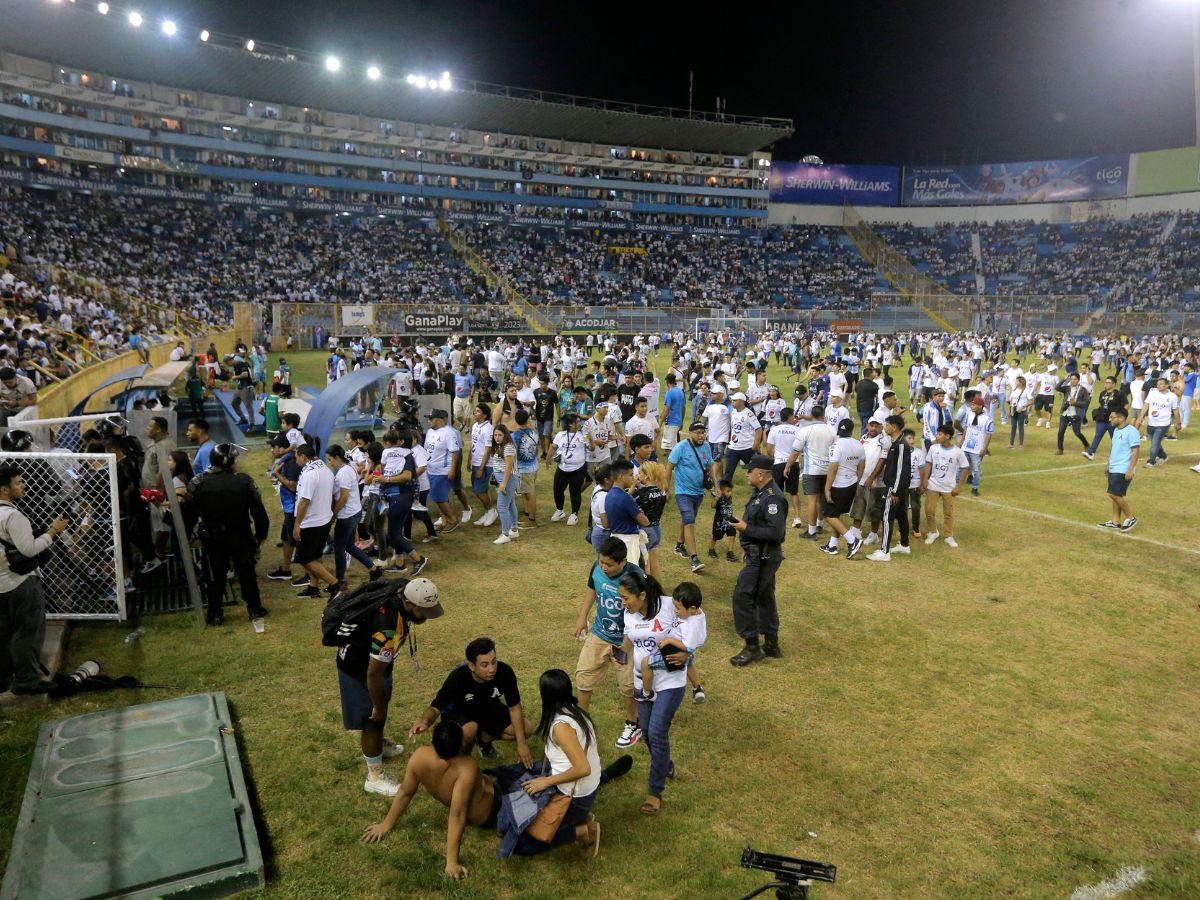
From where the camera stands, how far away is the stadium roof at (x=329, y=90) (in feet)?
139

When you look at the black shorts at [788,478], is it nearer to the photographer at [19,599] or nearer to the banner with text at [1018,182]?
the photographer at [19,599]

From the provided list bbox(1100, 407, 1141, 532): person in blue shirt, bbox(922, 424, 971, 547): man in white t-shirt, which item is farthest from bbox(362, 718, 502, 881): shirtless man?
bbox(1100, 407, 1141, 532): person in blue shirt

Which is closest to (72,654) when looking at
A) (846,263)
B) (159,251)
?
(159,251)

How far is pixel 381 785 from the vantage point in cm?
500

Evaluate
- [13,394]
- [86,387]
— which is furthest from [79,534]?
[86,387]

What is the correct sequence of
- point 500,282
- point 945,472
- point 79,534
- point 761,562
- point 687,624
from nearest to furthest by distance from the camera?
point 687,624
point 761,562
point 79,534
point 945,472
point 500,282

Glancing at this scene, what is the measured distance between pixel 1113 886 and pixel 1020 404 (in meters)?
14.7

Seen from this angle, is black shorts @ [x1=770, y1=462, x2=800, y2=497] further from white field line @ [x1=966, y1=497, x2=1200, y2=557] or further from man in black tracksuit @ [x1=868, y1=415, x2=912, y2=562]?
white field line @ [x1=966, y1=497, x2=1200, y2=557]

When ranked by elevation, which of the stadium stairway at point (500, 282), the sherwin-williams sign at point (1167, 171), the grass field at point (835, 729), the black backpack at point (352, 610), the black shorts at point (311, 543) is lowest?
the grass field at point (835, 729)

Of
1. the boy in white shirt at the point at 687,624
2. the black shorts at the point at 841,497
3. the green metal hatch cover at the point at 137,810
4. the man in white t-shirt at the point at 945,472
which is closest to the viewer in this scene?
the green metal hatch cover at the point at 137,810

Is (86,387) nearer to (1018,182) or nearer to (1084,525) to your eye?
(1084,525)

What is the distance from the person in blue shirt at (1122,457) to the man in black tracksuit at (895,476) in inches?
134

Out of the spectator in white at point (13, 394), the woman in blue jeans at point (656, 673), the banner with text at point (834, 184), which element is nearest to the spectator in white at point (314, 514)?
the woman in blue jeans at point (656, 673)

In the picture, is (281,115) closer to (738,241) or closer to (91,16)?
(91,16)
